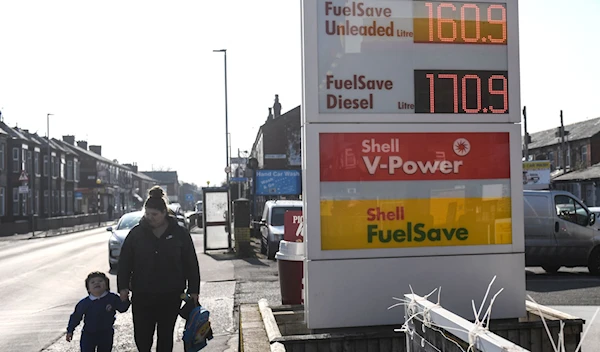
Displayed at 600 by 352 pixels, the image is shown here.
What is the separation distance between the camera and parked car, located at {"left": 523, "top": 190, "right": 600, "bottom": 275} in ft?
47.0

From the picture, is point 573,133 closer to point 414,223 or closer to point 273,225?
point 273,225

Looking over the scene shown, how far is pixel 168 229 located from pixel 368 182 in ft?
6.24

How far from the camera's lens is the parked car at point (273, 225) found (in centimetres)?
1886

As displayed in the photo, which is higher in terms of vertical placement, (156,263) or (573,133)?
(573,133)

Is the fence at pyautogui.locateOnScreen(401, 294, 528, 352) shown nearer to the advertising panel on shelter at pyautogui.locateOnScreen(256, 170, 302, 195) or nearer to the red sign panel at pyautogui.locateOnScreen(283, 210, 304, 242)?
the red sign panel at pyautogui.locateOnScreen(283, 210, 304, 242)

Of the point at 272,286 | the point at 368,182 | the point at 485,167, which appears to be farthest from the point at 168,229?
the point at 272,286

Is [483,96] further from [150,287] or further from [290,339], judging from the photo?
[150,287]

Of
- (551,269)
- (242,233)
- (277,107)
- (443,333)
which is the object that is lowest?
(551,269)

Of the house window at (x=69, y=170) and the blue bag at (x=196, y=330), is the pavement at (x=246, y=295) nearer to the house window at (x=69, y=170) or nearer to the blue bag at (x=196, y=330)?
the blue bag at (x=196, y=330)

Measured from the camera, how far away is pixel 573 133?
5903cm

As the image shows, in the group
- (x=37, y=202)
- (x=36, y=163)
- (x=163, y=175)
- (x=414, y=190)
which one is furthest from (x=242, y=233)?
(x=163, y=175)

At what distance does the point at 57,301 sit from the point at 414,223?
29.0ft

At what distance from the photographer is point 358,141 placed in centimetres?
541

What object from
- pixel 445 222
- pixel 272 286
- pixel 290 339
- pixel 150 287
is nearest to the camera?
pixel 290 339
